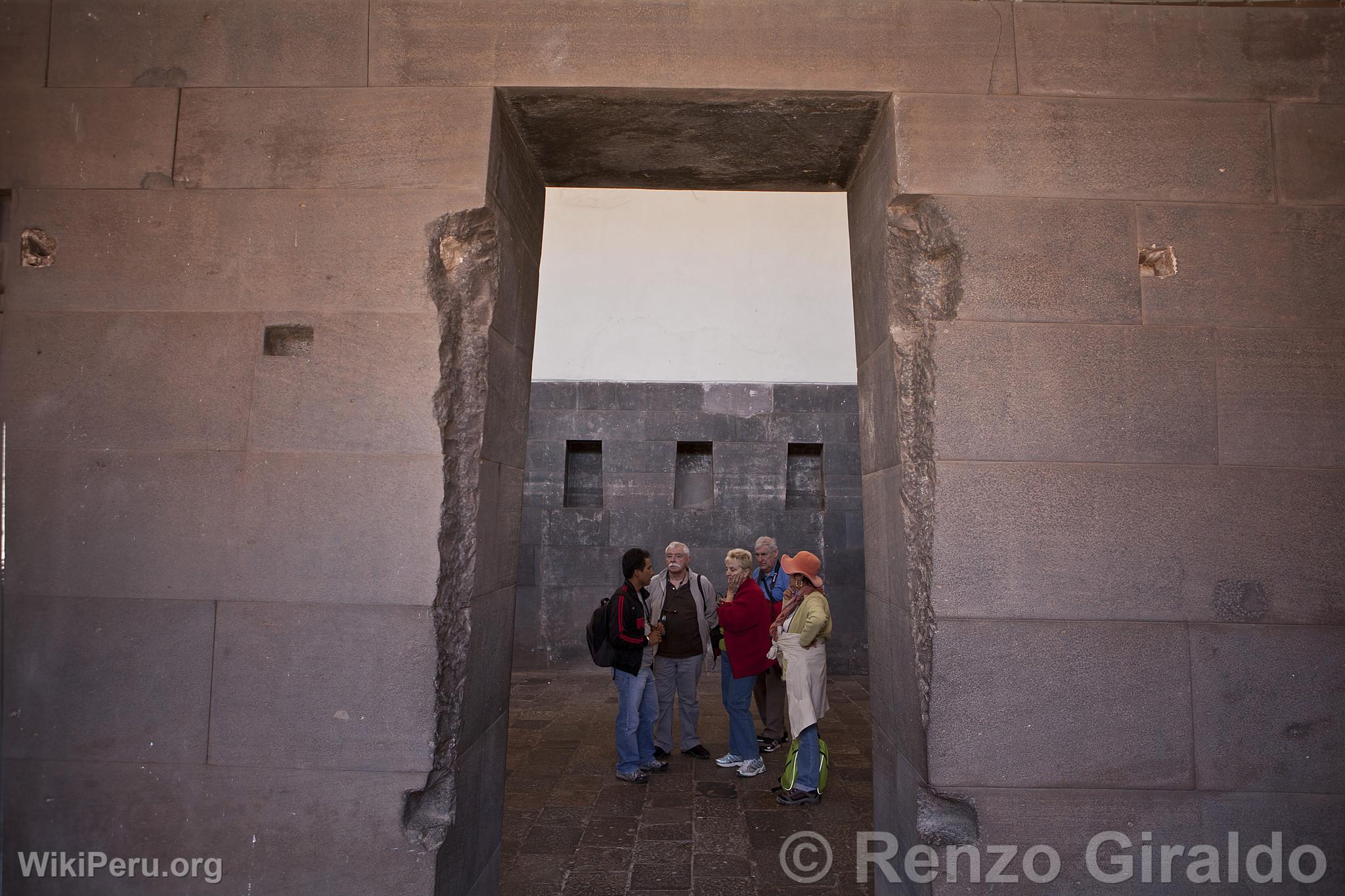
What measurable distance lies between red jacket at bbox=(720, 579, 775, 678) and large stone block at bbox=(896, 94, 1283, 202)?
347 centimetres

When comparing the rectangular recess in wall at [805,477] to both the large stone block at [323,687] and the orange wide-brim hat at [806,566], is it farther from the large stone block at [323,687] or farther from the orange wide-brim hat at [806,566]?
the large stone block at [323,687]

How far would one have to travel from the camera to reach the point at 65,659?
2953mm

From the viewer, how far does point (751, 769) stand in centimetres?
580

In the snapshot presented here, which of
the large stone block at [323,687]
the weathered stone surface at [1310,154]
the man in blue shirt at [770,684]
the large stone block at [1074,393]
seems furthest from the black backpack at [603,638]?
the weathered stone surface at [1310,154]

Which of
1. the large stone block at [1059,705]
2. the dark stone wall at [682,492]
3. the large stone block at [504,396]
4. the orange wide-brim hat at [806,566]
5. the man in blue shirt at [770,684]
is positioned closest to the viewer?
the large stone block at [1059,705]

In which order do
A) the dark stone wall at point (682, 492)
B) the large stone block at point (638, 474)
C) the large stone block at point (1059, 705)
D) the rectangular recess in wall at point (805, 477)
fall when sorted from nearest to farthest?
the large stone block at point (1059, 705) → the dark stone wall at point (682, 492) → the large stone block at point (638, 474) → the rectangular recess in wall at point (805, 477)

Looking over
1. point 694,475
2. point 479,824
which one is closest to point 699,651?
point 479,824

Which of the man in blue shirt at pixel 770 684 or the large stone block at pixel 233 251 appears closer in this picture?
the large stone block at pixel 233 251

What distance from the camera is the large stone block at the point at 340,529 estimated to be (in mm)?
2941

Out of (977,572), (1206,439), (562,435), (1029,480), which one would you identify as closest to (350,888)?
(977,572)

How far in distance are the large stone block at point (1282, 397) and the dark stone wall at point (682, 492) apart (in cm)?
664

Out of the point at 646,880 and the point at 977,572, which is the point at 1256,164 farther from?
the point at 646,880

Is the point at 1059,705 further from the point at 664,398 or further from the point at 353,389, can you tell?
the point at 664,398

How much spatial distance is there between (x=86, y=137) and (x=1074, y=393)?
4021mm
